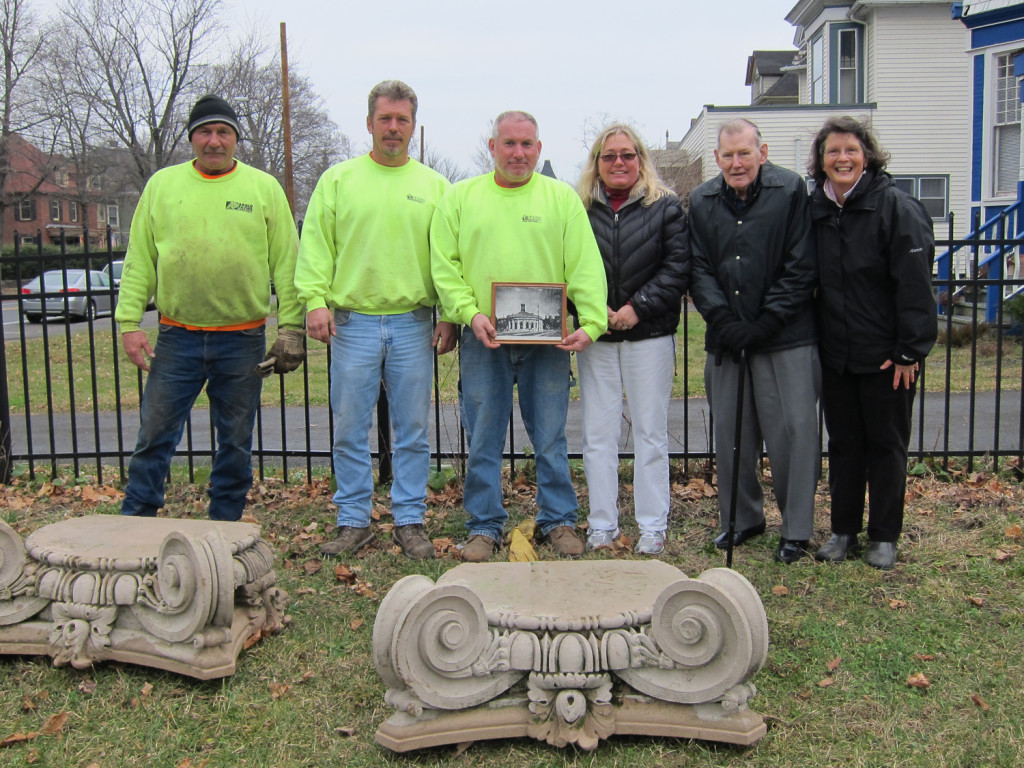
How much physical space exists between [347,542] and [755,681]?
7.29 feet

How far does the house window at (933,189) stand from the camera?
21.9m

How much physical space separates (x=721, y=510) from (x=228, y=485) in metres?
2.60

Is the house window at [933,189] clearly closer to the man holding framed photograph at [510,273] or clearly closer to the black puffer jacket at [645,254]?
the black puffer jacket at [645,254]

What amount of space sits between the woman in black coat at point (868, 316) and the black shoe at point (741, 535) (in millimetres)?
420

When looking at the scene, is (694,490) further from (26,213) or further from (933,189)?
(26,213)

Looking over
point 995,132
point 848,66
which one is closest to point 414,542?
point 995,132

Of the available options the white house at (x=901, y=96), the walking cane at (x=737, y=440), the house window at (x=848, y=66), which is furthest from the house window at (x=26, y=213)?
the walking cane at (x=737, y=440)

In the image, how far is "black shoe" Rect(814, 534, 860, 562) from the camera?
4406 millimetres

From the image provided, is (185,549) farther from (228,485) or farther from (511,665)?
(228,485)

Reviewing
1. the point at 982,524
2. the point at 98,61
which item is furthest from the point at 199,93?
the point at 982,524

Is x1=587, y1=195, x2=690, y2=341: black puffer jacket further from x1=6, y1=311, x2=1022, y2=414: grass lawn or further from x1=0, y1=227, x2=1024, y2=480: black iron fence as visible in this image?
x1=6, y1=311, x2=1022, y2=414: grass lawn

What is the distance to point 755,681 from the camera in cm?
323

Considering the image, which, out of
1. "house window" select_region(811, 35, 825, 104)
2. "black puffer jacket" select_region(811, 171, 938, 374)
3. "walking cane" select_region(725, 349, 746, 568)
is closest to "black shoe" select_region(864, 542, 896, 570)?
"walking cane" select_region(725, 349, 746, 568)

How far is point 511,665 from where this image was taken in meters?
2.73
